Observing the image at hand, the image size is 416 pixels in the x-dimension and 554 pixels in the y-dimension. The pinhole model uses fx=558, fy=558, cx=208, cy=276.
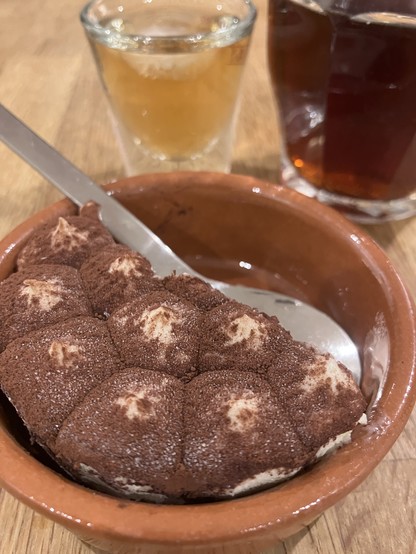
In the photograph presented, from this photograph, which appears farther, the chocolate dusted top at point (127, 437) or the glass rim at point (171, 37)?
the glass rim at point (171, 37)

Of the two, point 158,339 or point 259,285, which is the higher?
point 158,339

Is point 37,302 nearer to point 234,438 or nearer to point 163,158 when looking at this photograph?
point 234,438

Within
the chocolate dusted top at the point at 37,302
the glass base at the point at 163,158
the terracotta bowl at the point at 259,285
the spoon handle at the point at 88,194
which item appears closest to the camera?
the terracotta bowl at the point at 259,285

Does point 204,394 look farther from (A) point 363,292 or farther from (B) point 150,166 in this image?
(B) point 150,166

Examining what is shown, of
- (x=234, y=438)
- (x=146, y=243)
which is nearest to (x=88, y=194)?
(x=146, y=243)

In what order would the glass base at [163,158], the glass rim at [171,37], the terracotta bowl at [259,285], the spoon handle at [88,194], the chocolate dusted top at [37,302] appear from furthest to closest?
1. the glass base at [163,158]
2. the glass rim at [171,37]
3. the spoon handle at [88,194]
4. the chocolate dusted top at [37,302]
5. the terracotta bowl at [259,285]

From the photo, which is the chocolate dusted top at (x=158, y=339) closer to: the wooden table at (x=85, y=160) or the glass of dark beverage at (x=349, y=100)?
the wooden table at (x=85, y=160)

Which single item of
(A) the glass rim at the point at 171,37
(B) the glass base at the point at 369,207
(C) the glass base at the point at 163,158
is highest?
(A) the glass rim at the point at 171,37

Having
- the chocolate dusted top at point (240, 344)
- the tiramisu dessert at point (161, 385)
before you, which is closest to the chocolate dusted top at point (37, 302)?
the tiramisu dessert at point (161, 385)
